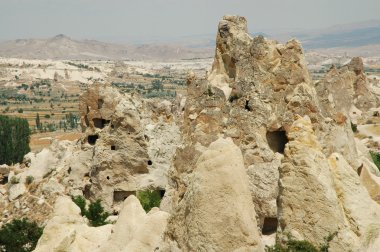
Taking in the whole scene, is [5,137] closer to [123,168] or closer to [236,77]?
[123,168]

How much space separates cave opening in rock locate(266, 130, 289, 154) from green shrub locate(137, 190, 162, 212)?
6.80 m

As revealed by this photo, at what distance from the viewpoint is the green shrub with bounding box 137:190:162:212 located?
999 inches

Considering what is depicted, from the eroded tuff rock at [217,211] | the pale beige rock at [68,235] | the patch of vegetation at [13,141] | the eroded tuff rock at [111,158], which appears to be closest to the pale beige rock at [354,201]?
the eroded tuff rock at [217,211]

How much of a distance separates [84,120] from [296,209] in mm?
22747

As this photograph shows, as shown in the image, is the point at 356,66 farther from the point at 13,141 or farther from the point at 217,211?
the point at 217,211

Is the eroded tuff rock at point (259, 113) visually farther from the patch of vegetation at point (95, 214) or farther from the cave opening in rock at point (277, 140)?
the patch of vegetation at point (95, 214)

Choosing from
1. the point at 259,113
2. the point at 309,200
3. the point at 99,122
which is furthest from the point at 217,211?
the point at 99,122

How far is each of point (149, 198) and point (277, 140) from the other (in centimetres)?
819

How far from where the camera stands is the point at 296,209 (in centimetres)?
1207

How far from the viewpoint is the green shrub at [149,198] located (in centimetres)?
2538

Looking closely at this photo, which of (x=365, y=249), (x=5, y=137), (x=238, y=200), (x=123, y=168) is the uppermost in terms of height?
(x=238, y=200)

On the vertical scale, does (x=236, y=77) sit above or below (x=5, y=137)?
above

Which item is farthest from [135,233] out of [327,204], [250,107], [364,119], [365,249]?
[364,119]

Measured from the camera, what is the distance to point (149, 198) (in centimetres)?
2662
